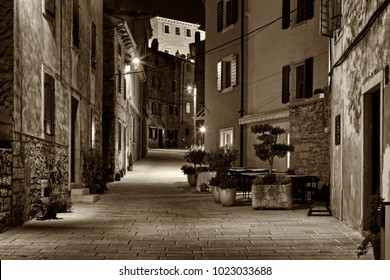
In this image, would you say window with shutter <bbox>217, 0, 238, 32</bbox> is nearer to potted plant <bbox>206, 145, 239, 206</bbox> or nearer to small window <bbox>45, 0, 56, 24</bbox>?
potted plant <bbox>206, 145, 239, 206</bbox>

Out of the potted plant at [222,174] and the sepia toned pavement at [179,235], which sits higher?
the potted plant at [222,174]

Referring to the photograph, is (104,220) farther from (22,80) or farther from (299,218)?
(299,218)

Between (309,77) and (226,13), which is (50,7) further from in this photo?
(226,13)

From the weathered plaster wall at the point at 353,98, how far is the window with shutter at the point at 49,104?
21.7 ft

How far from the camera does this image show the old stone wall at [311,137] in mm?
14047

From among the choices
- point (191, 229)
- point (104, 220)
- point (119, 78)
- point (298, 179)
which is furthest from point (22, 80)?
point (119, 78)

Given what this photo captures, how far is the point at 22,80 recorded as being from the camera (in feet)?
31.4

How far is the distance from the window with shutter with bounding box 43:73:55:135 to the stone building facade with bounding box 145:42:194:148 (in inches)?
1372

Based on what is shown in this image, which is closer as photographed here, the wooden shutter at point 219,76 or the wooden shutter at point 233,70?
the wooden shutter at point 233,70

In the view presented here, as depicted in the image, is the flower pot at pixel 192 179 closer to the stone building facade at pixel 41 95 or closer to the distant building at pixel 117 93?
the distant building at pixel 117 93

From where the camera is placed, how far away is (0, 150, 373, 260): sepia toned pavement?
6.79m

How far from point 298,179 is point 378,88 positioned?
6.09m

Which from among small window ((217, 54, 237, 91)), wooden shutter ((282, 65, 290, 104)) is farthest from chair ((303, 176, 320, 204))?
small window ((217, 54, 237, 91))

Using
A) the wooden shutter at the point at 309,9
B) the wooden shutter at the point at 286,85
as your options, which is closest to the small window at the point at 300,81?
the wooden shutter at the point at 286,85
